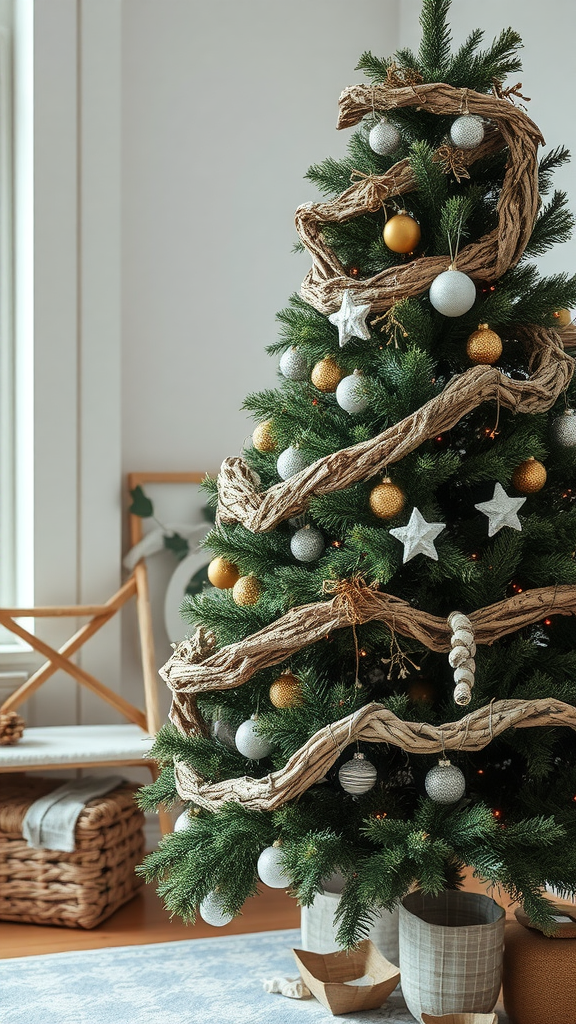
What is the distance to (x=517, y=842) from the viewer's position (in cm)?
138

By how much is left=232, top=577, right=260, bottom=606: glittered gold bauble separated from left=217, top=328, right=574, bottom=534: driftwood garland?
0.39 ft

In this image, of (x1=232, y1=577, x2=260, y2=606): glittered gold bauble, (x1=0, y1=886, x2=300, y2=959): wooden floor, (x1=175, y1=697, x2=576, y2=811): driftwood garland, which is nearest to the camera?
(x1=175, y1=697, x2=576, y2=811): driftwood garland

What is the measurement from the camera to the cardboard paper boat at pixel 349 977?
1.67 metres

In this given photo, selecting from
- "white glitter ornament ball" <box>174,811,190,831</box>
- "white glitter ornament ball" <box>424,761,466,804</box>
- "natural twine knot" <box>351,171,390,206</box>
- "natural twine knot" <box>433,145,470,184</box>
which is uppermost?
"natural twine knot" <box>433,145,470,184</box>

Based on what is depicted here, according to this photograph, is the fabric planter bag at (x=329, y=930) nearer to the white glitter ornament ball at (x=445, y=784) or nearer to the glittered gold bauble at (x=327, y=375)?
the white glitter ornament ball at (x=445, y=784)

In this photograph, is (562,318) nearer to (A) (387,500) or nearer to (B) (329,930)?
(A) (387,500)

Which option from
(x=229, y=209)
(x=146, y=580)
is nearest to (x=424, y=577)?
(x=146, y=580)

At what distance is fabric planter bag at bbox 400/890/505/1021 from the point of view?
4.95ft

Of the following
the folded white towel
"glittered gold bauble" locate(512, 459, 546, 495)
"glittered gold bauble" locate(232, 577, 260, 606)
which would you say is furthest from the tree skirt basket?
"glittered gold bauble" locate(512, 459, 546, 495)

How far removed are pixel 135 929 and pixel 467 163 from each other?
1634mm

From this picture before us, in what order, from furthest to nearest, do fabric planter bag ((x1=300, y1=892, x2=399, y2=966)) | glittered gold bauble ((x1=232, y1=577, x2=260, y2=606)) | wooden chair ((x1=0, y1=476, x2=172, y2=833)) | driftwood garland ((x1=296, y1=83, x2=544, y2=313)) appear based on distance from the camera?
wooden chair ((x1=0, y1=476, x2=172, y2=833)) → fabric planter bag ((x1=300, y1=892, x2=399, y2=966)) → glittered gold bauble ((x1=232, y1=577, x2=260, y2=606)) → driftwood garland ((x1=296, y1=83, x2=544, y2=313))

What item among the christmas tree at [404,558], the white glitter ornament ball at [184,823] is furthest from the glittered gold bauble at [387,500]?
the white glitter ornament ball at [184,823]

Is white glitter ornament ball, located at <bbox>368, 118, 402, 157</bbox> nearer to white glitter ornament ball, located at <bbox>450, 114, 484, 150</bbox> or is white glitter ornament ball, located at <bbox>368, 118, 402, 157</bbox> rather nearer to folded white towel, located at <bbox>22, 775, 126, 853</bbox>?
white glitter ornament ball, located at <bbox>450, 114, 484, 150</bbox>

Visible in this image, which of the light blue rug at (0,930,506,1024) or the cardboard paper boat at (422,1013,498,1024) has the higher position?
the cardboard paper boat at (422,1013,498,1024)
